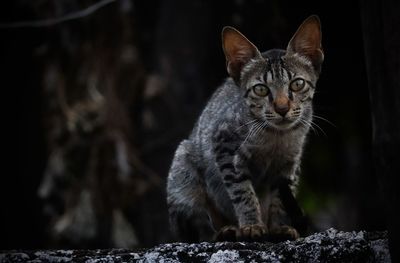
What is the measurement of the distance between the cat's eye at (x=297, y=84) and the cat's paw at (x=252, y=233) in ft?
2.64

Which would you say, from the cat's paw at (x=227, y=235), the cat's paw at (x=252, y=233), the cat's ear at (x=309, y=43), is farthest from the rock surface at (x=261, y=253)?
the cat's ear at (x=309, y=43)

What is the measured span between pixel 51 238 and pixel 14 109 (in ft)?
7.62

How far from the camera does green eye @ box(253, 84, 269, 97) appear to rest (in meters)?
4.57

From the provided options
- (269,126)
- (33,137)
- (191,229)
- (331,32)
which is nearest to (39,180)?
(33,137)

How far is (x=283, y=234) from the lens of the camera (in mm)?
4469

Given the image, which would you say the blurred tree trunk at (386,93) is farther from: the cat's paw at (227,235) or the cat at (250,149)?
the cat's paw at (227,235)

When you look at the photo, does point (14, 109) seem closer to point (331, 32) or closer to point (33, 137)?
point (33, 137)

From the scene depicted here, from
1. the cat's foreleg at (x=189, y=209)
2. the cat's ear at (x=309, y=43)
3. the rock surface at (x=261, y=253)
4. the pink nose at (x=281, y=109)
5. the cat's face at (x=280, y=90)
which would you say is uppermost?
the cat's ear at (x=309, y=43)

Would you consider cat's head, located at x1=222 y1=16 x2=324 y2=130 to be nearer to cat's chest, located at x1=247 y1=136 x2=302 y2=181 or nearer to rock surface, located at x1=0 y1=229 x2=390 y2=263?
cat's chest, located at x1=247 y1=136 x2=302 y2=181

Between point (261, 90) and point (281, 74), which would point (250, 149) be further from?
point (281, 74)

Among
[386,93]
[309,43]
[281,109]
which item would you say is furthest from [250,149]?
[386,93]

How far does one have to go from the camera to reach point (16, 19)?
9.44 m

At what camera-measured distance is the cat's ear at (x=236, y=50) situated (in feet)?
15.2

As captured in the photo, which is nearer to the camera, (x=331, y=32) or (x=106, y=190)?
(x=331, y=32)
